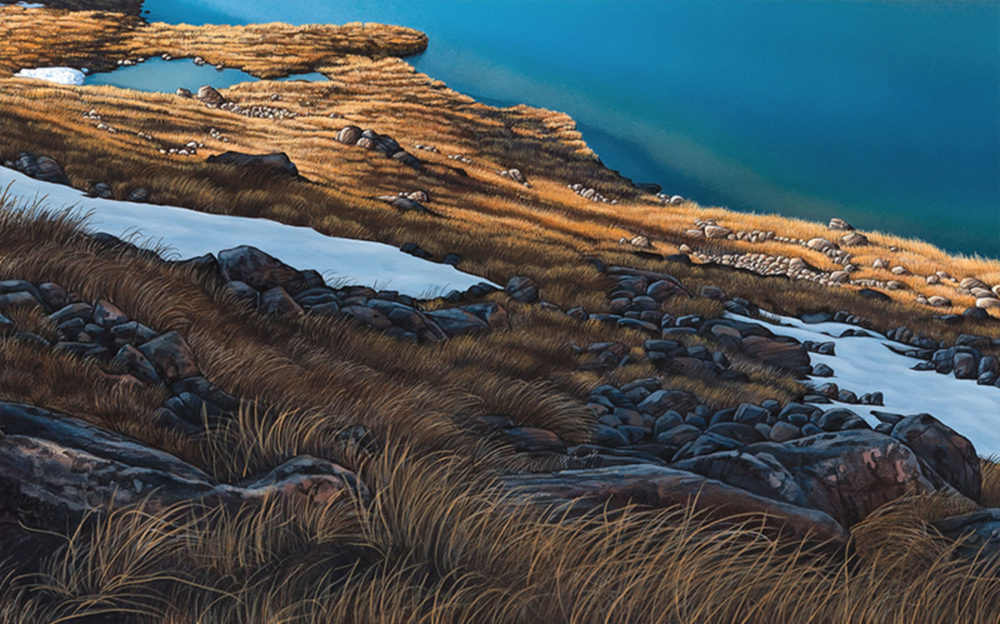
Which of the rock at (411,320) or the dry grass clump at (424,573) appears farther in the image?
the rock at (411,320)

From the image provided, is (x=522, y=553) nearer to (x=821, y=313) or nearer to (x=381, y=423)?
(x=381, y=423)

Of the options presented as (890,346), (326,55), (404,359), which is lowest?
(404,359)

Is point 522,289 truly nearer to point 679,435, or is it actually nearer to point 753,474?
point 679,435

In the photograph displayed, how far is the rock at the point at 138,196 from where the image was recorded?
28.3ft

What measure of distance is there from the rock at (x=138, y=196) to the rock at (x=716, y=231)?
12086mm

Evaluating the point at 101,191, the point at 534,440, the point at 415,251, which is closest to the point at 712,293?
the point at 415,251

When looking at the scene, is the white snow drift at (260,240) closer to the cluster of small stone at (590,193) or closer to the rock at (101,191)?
the rock at (101,191)

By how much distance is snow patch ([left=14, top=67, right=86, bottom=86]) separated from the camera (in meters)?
20.1

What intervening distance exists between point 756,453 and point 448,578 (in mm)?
1963

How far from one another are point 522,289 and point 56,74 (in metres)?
18.4

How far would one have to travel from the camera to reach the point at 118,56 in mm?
21609

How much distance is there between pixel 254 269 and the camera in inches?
Answer: 230

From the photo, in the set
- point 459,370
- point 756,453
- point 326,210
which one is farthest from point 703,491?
point 326,210

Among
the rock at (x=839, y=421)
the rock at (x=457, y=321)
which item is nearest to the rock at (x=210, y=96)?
the rock at (x=457, y=321)
